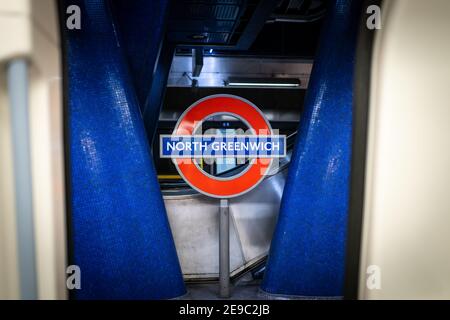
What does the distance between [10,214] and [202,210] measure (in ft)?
7.48

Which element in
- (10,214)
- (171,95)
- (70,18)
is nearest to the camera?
(10,214)

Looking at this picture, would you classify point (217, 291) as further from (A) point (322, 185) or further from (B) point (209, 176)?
(A) point (322, 185)

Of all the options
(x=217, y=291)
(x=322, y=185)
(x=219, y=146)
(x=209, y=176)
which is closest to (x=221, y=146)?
(x=219, y=146)

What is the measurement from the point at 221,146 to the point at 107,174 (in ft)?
2.70

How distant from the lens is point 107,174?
6.84 feet

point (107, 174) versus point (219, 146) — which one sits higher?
point (219, 146)

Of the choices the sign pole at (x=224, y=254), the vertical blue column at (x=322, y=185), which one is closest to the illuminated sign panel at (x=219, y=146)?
the vertical blue column at (x=322, y=185)

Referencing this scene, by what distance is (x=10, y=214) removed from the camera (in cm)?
73

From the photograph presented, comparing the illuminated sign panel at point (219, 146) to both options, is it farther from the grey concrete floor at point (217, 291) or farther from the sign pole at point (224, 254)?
the grey concrete floor at point (217, 291)

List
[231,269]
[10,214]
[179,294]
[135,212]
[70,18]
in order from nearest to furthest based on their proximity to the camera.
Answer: [10,214] → [70,18] → [135,212] → [179,294] → [231,269]

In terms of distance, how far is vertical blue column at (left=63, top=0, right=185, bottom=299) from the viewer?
201cm

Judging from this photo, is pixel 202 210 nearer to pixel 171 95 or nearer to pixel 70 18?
pixel 70 18
